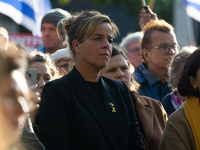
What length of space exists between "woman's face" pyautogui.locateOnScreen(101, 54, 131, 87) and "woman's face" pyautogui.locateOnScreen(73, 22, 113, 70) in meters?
0.85

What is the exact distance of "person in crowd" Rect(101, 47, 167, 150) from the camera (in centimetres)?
292

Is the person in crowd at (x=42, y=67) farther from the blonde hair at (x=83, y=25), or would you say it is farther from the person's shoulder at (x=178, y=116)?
the person's shoulder at (x=178, y=116)

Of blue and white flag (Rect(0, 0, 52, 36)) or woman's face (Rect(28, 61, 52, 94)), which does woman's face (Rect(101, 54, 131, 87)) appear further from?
blue and white flag (Rect(0, 0, 52, 36))

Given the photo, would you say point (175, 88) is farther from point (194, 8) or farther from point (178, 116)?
point (194, 8)

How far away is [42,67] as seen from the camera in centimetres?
331

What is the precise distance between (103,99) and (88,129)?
0.29 metres

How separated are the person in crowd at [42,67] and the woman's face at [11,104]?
2113 millimetres

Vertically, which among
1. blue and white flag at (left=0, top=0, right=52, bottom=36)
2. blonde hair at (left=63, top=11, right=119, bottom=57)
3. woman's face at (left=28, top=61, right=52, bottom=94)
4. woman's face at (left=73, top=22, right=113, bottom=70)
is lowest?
woman's face at (left=28, top=61, right=52, bottom=94)

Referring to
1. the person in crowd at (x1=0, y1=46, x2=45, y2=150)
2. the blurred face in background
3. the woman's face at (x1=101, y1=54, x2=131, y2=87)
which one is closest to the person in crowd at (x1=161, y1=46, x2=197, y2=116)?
the woman's face at (x1=101, y1=54, x2=131, y2=87)

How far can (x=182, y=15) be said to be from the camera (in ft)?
60.4

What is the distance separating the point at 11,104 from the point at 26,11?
392cm

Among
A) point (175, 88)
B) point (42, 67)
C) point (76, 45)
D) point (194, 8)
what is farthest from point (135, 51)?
point (76, 45)

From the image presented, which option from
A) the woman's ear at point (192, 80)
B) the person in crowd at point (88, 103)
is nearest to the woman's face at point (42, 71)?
the person in crowd at point (88, 103)

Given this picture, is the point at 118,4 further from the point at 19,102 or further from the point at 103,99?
the point at 19,102
